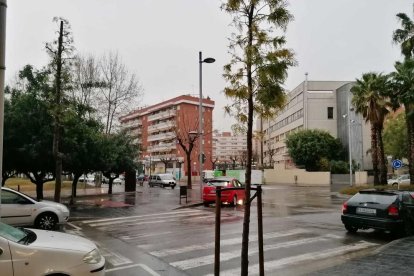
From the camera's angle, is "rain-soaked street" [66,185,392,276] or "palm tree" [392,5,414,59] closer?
"rain-soaked street" [66,185,392,276]

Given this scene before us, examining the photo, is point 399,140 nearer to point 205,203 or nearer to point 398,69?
point 398,69

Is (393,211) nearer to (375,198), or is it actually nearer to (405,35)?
(375,198)

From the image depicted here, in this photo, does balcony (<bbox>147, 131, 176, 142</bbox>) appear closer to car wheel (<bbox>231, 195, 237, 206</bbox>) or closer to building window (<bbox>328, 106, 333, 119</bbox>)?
building window (<bbox>328, 106, 333, 119</bbox>)

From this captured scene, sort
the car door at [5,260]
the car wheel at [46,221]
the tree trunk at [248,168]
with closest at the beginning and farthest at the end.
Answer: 1. the car door at [5,260]
2. the tree trunk at [248,168]
3. the car wheel at [46,221]

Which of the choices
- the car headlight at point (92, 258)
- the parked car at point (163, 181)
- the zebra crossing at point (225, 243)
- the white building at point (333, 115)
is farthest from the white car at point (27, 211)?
the white building at point (333, 115)

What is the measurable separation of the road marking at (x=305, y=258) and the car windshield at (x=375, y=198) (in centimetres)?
140

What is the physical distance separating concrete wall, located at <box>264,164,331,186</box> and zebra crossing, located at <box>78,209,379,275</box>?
44089mm

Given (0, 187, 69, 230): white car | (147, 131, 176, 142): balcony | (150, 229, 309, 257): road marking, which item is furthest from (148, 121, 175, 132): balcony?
(150, 229, 309, 257): road marking

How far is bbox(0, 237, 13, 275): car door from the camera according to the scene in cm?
500

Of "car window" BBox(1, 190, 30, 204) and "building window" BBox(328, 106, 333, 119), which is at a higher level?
"building window" BBox(328, 106, 333, 119)

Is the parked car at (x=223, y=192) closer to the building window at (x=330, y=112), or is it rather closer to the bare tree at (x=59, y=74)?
the bare tree at (x=59, y=74)

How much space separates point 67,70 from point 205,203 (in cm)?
999

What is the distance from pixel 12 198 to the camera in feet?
43.7

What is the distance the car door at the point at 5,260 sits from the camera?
500 cm
